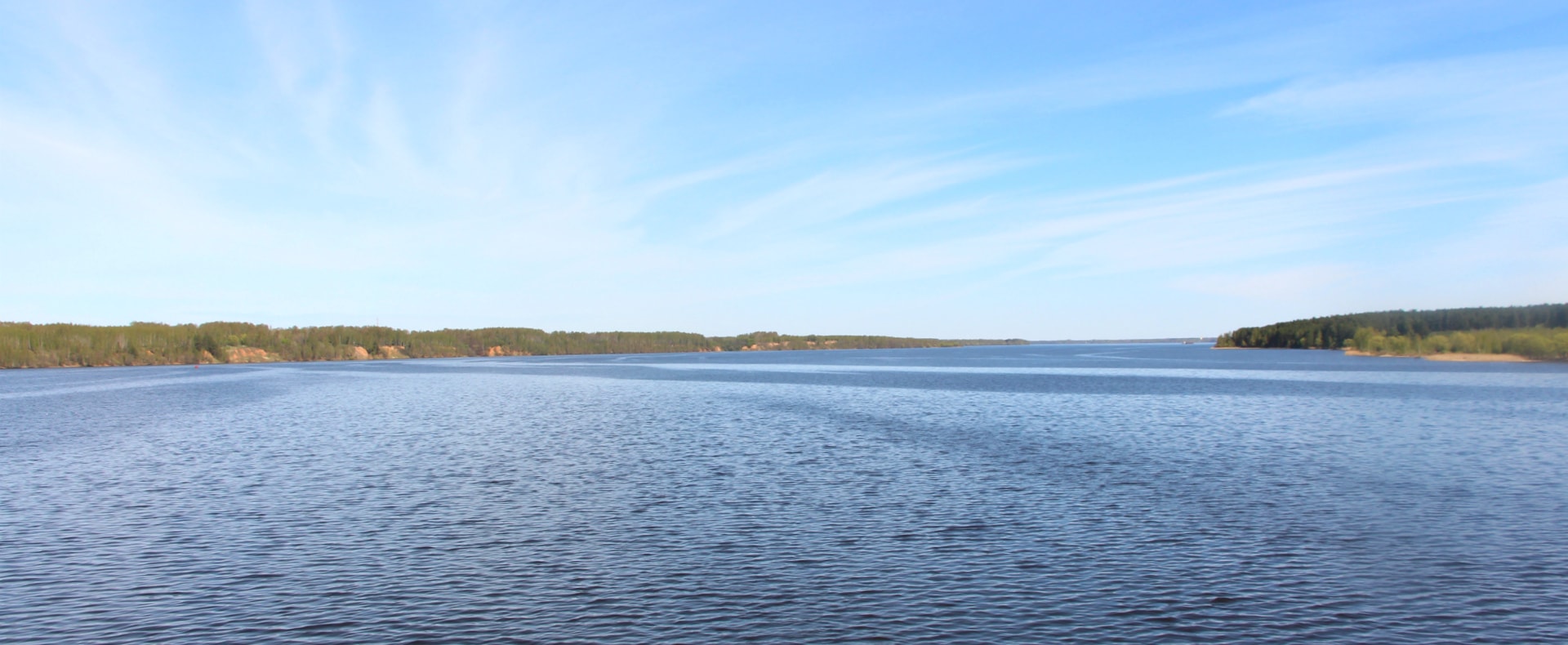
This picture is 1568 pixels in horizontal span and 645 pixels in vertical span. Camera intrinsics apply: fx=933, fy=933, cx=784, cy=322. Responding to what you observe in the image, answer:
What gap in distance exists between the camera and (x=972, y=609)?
15242mm

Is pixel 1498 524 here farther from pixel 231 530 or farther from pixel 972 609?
pixel 231 530

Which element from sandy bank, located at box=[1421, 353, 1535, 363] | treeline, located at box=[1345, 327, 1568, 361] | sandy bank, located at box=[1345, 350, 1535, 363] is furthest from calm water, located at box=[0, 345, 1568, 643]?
sandy bank, located at box=[1345, 350, 1535, 363]

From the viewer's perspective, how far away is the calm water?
14.9 metres

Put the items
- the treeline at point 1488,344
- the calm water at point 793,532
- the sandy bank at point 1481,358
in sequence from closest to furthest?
the calm water at point 793,532, the treeline at point 1488,344, the sandy bank at point 1481,358

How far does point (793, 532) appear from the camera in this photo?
2155 cm

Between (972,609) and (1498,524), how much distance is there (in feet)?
49.7

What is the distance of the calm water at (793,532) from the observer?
48.8ft

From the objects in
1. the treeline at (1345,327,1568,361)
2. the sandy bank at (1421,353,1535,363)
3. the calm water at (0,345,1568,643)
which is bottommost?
the calm water at (0,345,1568,643)

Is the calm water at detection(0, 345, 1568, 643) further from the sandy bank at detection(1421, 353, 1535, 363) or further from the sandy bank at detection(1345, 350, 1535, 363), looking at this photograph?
the sandy bank at detection(1345, 350, 1535, 363)

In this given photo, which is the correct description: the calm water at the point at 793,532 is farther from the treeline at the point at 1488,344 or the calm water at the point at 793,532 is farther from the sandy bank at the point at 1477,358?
the sandy bank at the point at 1477,358

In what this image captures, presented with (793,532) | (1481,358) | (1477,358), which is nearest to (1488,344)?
(1477,358)

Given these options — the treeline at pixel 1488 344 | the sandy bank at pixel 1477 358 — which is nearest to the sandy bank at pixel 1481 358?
the sandy bank at pixel 1477 358

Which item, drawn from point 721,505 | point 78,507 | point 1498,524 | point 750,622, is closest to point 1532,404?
point 1498,524

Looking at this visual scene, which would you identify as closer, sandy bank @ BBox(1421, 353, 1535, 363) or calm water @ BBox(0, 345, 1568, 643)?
calm water @ BBox(0, 345, 1568, 643)
